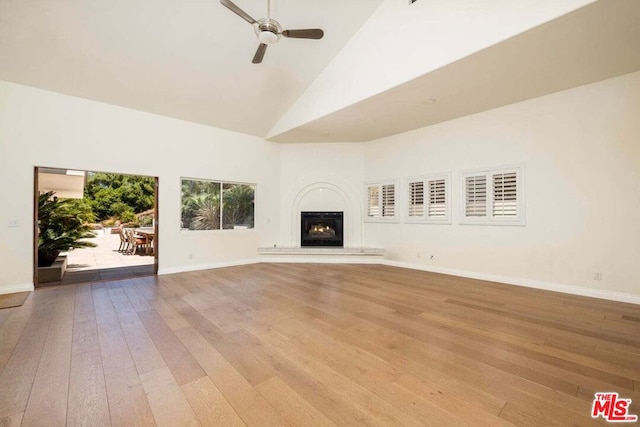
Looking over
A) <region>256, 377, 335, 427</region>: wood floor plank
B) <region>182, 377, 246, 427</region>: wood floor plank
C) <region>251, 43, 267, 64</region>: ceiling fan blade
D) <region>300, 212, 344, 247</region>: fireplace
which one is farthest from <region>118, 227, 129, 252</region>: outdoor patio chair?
<region>256, 377, 335, 427</region>: wood floor plank

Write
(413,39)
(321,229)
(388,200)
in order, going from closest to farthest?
(413,39), (388,200), (321,229)

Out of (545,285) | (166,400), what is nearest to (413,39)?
(545,285)

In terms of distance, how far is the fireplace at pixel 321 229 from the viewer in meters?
7.09

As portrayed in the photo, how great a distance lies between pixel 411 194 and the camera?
20.4 feet

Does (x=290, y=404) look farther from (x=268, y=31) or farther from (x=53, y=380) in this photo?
(x=268, y=31)

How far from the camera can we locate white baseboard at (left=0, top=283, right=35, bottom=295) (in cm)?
402

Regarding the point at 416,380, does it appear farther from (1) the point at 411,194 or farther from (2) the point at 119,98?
(2) the point at 119,98

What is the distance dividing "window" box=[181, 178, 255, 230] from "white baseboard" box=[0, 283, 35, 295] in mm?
2361

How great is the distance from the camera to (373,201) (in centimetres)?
692

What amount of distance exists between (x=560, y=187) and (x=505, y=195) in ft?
2.44

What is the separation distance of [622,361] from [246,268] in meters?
5.59

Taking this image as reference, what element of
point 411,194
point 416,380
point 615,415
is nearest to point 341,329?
point 416,380

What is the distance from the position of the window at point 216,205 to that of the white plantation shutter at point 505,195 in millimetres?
5329

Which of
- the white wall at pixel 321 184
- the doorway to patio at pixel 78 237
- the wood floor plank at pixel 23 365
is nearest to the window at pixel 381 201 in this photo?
the white wall at pixel 321 184
